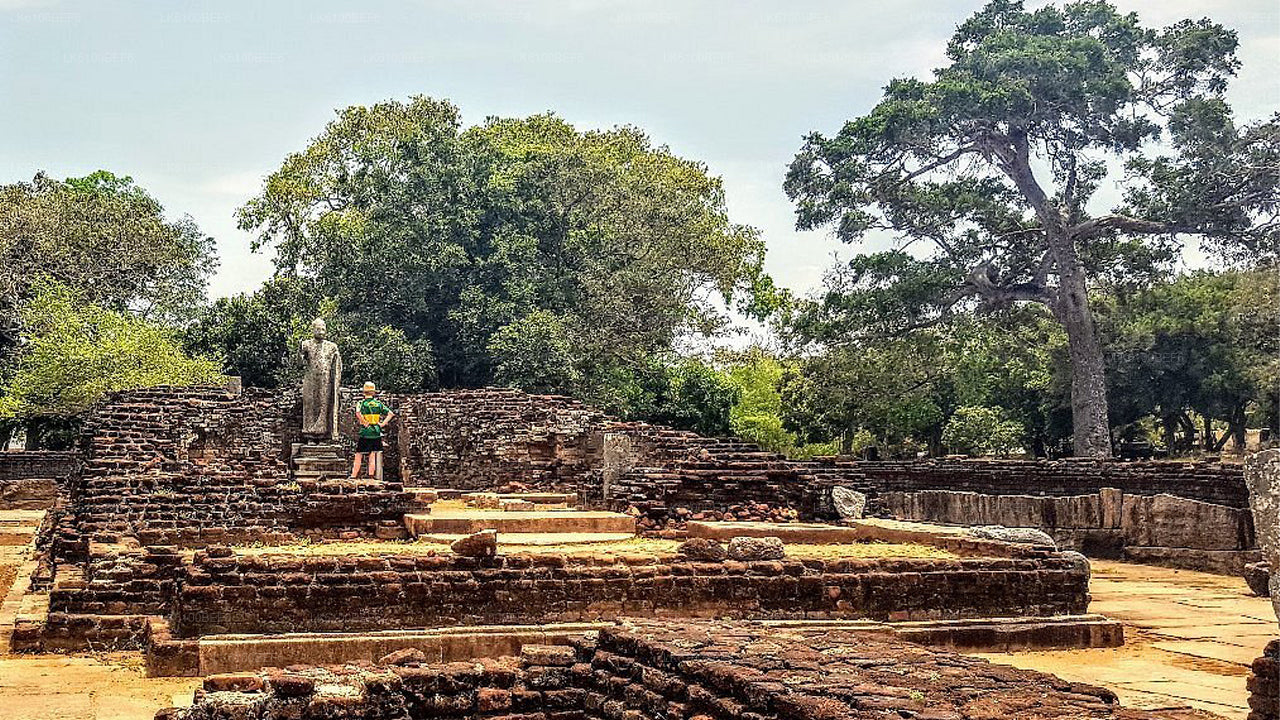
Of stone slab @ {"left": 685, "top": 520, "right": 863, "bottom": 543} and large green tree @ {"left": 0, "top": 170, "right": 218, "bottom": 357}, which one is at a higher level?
large green tree @ {"left": 0, "top": 170, "right": 218, "bottom": 357}

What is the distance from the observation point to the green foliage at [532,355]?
30594 mm

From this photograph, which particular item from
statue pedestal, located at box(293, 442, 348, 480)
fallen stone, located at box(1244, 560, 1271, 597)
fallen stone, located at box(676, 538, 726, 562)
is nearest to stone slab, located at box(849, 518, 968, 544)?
fallen stone, located at box(676, 538, 726, 562)

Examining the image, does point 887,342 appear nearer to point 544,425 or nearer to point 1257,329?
point 1257,329

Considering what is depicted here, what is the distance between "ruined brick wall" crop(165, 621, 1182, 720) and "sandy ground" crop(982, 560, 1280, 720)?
1.35m

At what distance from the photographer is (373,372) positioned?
31141mm

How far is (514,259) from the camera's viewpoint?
3275 centimetres

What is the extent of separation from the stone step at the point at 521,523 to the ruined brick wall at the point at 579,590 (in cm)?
300

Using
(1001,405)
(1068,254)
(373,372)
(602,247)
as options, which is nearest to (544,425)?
(373,372)

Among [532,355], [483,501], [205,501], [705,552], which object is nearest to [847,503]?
[483,501]

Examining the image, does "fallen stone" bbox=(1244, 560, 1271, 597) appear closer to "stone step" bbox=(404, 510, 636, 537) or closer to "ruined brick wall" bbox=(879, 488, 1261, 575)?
"stone step" bbox=(404, 510, 636, 537)

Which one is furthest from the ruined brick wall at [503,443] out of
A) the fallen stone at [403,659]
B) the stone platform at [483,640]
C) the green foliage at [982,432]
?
the green foliage at [982,432]

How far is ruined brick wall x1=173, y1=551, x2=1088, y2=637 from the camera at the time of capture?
9.63 metres

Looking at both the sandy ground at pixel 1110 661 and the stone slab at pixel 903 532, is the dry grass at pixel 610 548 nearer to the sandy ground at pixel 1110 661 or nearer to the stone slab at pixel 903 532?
the sandy ground at pixel 1110 661

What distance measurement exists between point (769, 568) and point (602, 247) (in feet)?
79.3
